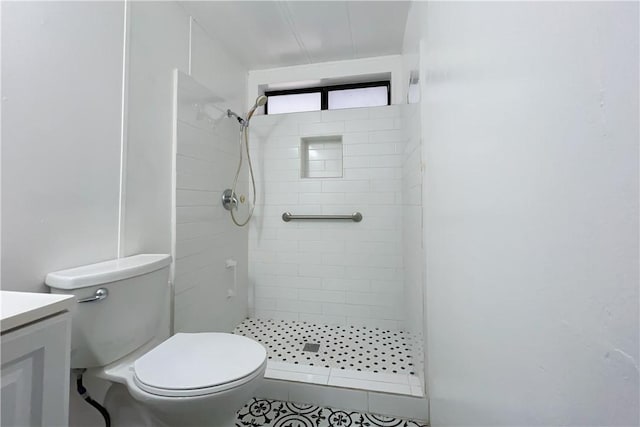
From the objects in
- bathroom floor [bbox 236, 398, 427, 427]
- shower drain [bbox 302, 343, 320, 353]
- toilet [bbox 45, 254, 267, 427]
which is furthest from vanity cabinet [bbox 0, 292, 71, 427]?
shower drain [bbox 302, 343, 320, 353]

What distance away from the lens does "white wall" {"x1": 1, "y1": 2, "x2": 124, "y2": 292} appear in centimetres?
73

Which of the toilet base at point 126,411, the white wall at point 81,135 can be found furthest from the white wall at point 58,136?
the toilet base at point 126,411

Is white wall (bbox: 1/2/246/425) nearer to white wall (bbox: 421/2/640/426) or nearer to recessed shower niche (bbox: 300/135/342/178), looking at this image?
recessed shower niche (bbox: 300/135/342/178)

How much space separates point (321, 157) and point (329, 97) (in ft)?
1.67

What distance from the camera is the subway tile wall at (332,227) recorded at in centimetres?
192

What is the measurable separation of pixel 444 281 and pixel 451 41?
2.24 ft

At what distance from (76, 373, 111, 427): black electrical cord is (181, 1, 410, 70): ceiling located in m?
1.78

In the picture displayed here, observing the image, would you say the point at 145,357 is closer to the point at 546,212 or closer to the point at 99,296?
the point at 99,296

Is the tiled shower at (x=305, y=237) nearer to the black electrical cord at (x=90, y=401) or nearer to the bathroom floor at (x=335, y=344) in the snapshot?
the bathroom floor at (x=335, y=344)

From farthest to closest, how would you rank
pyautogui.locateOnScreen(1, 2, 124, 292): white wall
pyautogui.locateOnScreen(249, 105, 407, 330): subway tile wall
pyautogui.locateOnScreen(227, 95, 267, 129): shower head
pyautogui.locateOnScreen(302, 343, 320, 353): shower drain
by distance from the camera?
pyautogui.locateOnScreen(249, 105, 407, 330): subway tile wall < pyautogui.locateOnScreen(227, 95, 267, 129): shower head < pyautogui.locateOnScreen(302, 343, 320, 353): shower drain < pyautogui.locateOnScreen(1, 2, 124, 292): white wall

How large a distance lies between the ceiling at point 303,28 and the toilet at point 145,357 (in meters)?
1.44

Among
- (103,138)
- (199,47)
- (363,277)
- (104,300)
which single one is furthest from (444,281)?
(199,47)

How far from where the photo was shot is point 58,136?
84 cm

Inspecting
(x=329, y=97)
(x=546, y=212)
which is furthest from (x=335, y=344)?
(x=329, y=97)
